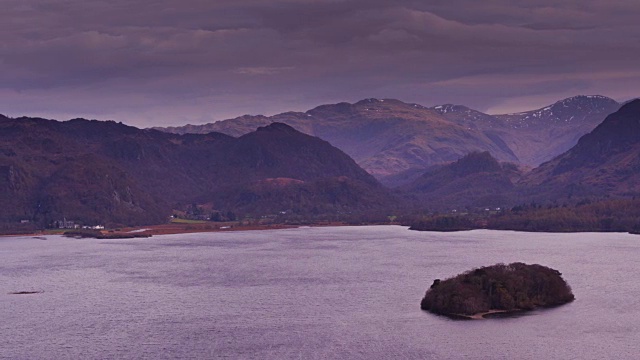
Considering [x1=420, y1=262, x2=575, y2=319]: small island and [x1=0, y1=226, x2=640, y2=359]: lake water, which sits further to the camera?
[x1=420, y1=262, x2=575, y2=319]: small island

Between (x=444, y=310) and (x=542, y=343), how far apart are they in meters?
24.6

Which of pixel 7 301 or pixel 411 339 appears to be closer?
pixel 411 339

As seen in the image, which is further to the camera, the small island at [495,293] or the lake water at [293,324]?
the small island at [495,293]

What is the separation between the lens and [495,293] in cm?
15075

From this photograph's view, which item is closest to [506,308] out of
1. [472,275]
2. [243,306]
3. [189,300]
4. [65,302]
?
[472,275]

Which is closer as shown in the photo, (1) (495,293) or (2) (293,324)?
(2) (293,324)

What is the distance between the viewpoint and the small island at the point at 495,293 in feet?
486

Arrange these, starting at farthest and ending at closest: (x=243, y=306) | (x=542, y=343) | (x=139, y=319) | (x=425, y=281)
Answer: (x=425, y=281) → (x=243, y=306) → (x=139, y=319) → (x=542, y=343)

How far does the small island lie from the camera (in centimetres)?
14812

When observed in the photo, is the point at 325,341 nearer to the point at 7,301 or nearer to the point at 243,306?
the point at 243,306

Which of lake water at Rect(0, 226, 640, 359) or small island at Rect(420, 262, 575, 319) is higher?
small island at Rect(420, 262, 575, 319)

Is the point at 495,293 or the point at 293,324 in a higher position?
the point at 495,293

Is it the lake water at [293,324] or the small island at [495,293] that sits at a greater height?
the small island at [495,293]

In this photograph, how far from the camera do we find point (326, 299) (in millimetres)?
165125
